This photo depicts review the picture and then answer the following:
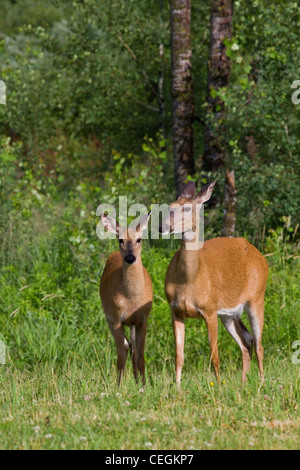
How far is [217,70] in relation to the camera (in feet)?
36.2

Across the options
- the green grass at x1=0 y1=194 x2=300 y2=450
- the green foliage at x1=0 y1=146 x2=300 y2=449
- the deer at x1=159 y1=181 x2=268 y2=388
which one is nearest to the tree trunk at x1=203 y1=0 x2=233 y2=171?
the green foliage at x1=0 y1=146 x2=300 y2=449

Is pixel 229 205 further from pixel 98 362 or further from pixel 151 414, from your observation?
pixel 151 414

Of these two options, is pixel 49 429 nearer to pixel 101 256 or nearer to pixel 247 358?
pixel 247 358

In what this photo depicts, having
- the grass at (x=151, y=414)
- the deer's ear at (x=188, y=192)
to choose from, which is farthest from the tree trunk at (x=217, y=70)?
the grass at (x=151, y=414)

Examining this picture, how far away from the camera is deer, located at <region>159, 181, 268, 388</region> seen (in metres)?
6.52

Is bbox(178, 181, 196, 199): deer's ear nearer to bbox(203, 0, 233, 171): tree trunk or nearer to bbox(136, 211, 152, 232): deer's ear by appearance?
bbox(136, 211, 152, 232): deer's ear

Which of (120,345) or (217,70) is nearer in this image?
(120,345)

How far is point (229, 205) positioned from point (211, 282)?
9.65ft

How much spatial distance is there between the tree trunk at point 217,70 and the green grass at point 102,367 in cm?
157

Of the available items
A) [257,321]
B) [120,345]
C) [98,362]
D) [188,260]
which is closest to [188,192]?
[188,260]

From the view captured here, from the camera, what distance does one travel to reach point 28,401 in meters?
5.73

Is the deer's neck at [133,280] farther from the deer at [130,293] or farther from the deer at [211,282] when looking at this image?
the deer at [211,282]

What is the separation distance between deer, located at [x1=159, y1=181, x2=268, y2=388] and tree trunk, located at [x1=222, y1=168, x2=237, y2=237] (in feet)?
6.83

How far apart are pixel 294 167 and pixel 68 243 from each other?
3299 mm
